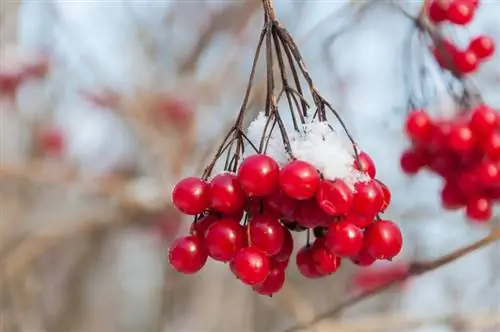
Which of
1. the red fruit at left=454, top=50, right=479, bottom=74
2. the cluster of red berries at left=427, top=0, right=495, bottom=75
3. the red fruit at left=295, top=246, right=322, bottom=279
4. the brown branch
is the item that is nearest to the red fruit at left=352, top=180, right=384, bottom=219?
the red fruit at left=295, top=246, right=322, bottom=279

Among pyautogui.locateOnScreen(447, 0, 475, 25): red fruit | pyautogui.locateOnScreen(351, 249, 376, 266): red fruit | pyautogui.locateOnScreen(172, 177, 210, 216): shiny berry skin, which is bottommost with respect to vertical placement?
pyautogui.locateOnScreen(351, 249, 376, 266): red fruit

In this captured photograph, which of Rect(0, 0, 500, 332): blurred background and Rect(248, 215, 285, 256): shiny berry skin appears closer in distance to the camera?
Rect(248, 215, 285, 256): shiny berry skin

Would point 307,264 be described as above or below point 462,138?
below

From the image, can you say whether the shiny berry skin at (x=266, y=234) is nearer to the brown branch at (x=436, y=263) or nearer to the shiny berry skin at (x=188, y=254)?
the shiny berry skin at (x=188, y=254)

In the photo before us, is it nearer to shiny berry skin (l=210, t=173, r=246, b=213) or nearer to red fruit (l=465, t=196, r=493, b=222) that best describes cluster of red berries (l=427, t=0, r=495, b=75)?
red fruit (l=465, t=196, r=493, b=222)

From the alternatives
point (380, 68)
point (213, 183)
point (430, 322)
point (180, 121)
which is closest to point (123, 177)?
point (180, 121)

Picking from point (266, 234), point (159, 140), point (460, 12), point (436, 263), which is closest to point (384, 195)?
point (266, 234)

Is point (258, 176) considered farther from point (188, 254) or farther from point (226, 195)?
point (188, 254)

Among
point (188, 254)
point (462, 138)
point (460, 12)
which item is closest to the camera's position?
point (188, 254)

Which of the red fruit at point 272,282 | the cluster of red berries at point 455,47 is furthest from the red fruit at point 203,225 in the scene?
the cluster of red berries at point 455,47
